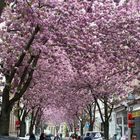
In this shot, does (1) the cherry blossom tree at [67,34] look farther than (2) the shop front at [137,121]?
No

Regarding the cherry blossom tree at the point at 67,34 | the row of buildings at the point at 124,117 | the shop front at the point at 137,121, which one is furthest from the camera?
the row of buildings at the point at 124,117

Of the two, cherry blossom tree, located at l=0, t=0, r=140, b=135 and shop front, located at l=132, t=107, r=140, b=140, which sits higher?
cherry blossom tree, located at l=0, t=0, r=140, b=135

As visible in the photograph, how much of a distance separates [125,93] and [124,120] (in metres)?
15.9

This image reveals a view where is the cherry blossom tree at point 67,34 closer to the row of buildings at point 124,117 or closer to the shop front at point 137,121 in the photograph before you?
the row of buildings at point 124,117

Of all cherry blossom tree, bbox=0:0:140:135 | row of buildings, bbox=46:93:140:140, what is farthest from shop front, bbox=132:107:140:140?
cherry blossom tree, bbox=0:0:140:135

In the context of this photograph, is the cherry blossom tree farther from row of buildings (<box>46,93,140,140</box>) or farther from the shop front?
the shop front

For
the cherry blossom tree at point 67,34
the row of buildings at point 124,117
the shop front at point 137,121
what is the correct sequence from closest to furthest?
the cherry blossom tree at point 67,34, the shop front at point 137,121, the row of buildings at point 124,117

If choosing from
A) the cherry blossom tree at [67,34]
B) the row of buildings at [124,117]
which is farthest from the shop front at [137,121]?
the cherry blossom tree at [67,34]

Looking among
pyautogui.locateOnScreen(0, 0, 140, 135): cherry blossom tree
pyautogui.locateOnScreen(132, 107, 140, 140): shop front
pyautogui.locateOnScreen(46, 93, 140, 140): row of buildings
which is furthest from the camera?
pyautogui.locateOnScreen(46, 93, 140, 140): row of buildings

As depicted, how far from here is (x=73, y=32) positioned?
17.6 metres

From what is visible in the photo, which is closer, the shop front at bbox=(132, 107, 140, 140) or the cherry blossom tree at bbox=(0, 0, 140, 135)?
the cherry blossom tree at bbox=(0, 0, 140, 135)

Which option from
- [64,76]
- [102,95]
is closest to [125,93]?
[102,95]

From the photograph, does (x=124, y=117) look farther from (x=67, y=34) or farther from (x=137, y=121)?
(x=67, y=34)

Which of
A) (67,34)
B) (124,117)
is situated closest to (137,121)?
(124,117)
